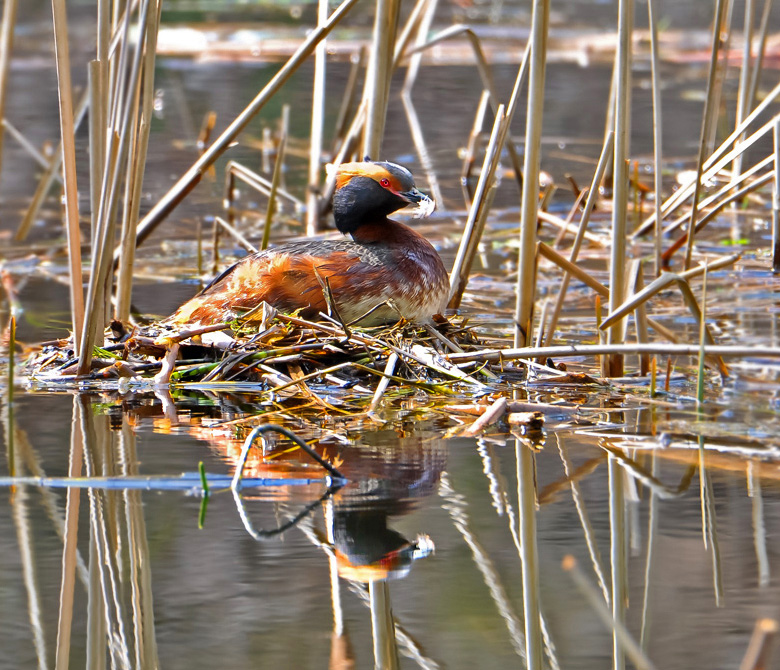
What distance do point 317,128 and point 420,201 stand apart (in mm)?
2059

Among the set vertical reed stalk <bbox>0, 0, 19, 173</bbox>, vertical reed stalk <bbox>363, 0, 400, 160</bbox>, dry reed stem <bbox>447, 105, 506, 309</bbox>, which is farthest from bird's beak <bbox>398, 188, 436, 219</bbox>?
vertical reed stalk <bbox>0, 0, 19, 173</bbox>

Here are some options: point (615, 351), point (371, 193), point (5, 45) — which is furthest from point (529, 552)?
point (5, 45)

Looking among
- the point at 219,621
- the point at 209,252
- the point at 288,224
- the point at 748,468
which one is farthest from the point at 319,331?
the point at 288,224

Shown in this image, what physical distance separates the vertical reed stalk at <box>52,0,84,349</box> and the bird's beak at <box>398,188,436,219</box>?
121 cm

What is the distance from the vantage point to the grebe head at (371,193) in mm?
4582

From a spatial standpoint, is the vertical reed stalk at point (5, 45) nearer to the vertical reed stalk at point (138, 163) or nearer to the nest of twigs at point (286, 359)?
the vertical reed stalk at point (138, 163)

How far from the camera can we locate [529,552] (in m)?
2.79

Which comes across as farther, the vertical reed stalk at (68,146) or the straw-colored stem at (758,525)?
the vertical reed stalk at (68,146)

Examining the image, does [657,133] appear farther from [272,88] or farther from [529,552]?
[529,552]

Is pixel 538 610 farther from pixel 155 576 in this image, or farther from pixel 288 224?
pixel 288 224

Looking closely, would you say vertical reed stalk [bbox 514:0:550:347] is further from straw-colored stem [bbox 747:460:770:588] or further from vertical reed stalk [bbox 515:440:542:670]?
straw-colored stem [bbox 747:460:770:588]

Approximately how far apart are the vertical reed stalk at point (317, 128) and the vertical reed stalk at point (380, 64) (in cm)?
28

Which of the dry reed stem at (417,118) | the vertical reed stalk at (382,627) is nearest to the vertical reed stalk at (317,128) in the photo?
the dry reed stem at (417,118)

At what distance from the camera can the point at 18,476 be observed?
11.2 feet
